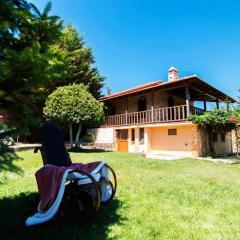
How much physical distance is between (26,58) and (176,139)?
16.3 meters

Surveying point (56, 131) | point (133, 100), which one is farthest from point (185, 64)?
point (56, 131)

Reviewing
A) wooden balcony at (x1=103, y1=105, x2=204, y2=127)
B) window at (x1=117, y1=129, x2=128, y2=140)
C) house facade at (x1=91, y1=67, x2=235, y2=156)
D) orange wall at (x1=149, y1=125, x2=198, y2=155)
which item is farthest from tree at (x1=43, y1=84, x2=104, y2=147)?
orange wall at (x1=149, y1=125, x2=198, y2=155)

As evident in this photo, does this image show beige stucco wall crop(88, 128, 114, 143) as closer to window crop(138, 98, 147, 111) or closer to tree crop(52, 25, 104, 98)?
Answer: window crop(138, 98, 147, 111)

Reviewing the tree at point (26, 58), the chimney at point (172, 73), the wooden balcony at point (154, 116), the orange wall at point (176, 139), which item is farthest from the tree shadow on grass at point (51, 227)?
the chimney at point (172, 73)

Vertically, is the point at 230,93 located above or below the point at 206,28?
below

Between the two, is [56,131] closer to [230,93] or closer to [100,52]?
[230,93]

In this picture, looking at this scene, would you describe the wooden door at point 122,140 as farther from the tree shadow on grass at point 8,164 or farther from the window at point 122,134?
the tree shadow on grass at point 8,164

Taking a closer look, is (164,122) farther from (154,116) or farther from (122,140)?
(122,140)

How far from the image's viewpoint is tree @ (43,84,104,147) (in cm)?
1786

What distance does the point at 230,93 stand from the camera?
20.2m

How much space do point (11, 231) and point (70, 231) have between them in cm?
86

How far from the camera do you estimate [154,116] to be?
1914 cm

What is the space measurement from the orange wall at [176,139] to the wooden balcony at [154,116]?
0.73m

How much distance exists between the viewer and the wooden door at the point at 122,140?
21.3m
